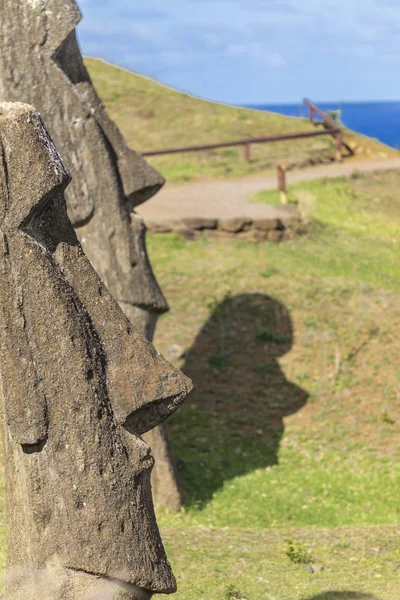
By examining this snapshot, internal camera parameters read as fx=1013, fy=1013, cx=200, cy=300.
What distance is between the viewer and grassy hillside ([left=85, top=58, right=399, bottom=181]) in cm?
2430

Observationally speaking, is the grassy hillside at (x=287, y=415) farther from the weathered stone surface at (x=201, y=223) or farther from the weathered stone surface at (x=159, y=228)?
the weathered stone surface at (x=201, y=223)

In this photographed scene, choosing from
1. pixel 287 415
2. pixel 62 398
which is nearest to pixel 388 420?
pixel 287 415

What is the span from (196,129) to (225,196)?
698cm

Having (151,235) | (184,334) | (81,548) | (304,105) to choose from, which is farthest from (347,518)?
(304,105)

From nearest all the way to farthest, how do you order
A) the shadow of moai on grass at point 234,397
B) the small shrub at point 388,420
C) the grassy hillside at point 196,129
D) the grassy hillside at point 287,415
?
the grassy hillside at point 287,415, the shadow of moai on grass at point 234,397, the small shrub at point 388,420, the grassy hillside at point 196,129

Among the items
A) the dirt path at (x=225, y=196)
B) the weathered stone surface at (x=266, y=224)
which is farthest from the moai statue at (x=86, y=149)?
the dirt path at (x=225, y=196)

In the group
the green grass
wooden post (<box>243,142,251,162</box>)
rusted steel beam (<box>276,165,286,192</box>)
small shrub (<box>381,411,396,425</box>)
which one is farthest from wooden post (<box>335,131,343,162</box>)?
small shrub (<box>381,411,396,425</box>)

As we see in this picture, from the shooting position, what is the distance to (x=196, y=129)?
27.1 metres

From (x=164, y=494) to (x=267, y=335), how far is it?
14.6ft

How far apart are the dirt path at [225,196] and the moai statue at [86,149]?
842 centimetres

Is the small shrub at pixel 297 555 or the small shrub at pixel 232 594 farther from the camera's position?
the small shrub at pixel 297 555

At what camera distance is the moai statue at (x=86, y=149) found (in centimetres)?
830

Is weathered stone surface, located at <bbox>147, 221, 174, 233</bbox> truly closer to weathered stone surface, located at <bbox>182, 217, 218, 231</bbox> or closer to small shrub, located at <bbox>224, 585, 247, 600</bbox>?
weathered stone surface, located at <bbox>182, 217, 218, 231</bbox>

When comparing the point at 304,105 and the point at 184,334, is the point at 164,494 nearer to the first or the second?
the point at 184,334
